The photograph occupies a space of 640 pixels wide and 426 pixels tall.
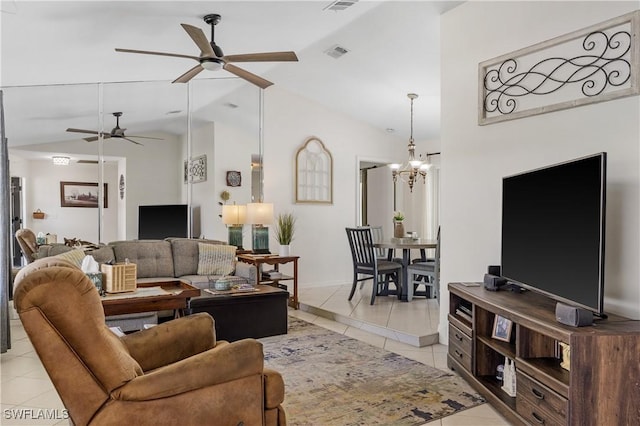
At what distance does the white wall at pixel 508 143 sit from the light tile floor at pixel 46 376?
1.66 feet

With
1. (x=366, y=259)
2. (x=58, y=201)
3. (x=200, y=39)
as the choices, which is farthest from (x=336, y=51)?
(x=58, y=201)

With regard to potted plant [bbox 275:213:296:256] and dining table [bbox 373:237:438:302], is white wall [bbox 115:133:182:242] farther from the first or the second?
dining table [bbox 373:237:438:302]

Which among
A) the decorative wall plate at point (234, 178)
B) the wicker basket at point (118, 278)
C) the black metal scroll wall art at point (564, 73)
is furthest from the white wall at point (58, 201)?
the black metal scroll wall art at point (564, 73)

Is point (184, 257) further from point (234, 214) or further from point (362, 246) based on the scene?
point (362, 246)

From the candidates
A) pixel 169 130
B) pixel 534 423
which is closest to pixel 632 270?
pixel 534 423

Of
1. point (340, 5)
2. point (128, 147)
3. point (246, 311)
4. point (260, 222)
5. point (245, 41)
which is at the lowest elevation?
point (246, 311)

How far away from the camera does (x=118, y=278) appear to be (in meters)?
3.11

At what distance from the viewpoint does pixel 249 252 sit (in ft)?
19.9

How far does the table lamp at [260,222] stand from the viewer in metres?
5.86

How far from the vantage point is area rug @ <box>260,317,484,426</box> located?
2605mm

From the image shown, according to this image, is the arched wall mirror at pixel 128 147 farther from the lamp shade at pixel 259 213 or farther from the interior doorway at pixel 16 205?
the lamp shade at pixel 259 213

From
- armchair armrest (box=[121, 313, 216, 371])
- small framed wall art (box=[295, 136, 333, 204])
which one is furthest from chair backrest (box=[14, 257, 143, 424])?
small framed wall art (box=[295, 136, 333, 204])

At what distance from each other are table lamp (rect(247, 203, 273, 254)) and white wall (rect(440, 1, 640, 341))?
8.59 ft

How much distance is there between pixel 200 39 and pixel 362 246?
3315 mm
